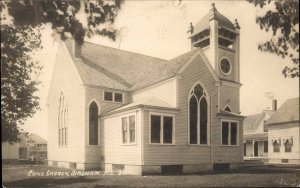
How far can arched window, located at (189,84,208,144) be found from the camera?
18000 mm

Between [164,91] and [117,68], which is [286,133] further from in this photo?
[117,68]

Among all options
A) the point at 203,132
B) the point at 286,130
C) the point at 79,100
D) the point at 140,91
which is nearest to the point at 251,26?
the point at 286,130

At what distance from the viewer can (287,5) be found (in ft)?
33.0

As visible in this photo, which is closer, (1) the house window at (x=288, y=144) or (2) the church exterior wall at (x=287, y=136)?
(2) the church exterior wall at (x=287, y=136)

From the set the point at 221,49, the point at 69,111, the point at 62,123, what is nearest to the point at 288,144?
the point at 221,49

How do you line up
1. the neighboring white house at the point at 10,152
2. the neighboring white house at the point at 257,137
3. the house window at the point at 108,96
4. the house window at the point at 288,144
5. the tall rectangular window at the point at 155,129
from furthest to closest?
the neighboring white house at the point at 10,152 < the neighboring white house at the point at 257,137 < the house window at the point at 108,96 < the tall rectangular window at the point at 155,129 < the house window at the point at 288,144

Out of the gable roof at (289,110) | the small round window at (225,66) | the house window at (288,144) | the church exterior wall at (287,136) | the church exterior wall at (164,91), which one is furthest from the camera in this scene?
the small round window at (225,66)

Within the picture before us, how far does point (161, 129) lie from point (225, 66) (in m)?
6.70

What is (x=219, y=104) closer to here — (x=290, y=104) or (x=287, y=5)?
(x=290, y=104)

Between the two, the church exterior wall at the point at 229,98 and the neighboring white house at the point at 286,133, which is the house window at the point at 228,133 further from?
the neighboring white house at the point at 286,133

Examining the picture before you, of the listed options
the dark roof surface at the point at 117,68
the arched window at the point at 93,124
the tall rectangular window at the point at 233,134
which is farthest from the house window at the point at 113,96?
the tall rectangular window at the point at 233,134

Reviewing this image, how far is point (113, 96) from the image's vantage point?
21.5 metres

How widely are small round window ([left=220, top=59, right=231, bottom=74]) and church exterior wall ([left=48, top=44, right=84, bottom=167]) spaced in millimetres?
8480

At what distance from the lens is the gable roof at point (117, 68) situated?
20.6 meters
